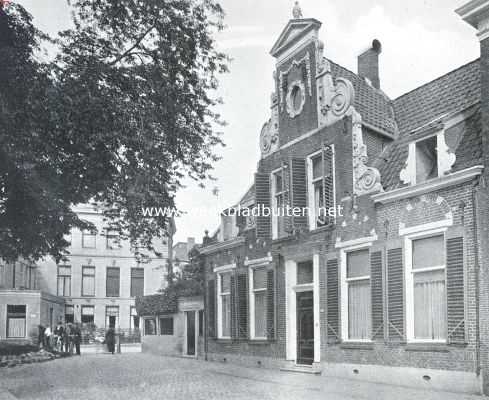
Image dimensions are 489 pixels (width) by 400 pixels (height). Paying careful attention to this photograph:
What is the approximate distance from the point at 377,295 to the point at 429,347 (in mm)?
1953

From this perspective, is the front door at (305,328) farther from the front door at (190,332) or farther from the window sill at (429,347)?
the front door at (190,332)

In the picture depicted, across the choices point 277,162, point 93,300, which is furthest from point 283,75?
point 93,300

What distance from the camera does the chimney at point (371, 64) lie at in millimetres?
21250

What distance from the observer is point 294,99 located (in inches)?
765

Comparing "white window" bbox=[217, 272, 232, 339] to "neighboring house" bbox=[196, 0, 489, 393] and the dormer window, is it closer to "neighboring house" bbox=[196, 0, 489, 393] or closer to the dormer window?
"neighboring house" bbox=[196, 0, 489, 393]

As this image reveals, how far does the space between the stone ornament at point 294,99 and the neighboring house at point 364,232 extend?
0.04 metres

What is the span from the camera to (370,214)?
51.5 ft

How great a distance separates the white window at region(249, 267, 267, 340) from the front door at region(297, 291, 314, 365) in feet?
5.71

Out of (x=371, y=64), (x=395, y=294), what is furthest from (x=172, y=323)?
(x=395, y=294)

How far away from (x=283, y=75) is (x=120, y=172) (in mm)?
7855

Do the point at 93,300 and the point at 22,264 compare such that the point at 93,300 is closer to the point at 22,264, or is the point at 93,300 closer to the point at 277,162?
the point at 22,264

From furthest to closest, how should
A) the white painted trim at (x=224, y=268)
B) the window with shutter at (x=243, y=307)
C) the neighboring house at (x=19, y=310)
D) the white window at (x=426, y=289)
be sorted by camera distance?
1. the neighboring house at (x=19, y=310)
2. the white painted trim at (x=224, y=268)
3. the window with shutter at (x=243, y=307)
4. the white window at (x=426, y=289)

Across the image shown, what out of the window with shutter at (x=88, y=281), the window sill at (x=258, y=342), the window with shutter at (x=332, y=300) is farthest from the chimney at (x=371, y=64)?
the window with shutter at (x=88, y=281)

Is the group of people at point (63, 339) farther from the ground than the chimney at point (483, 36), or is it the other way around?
the chimney at point (483, 36)
